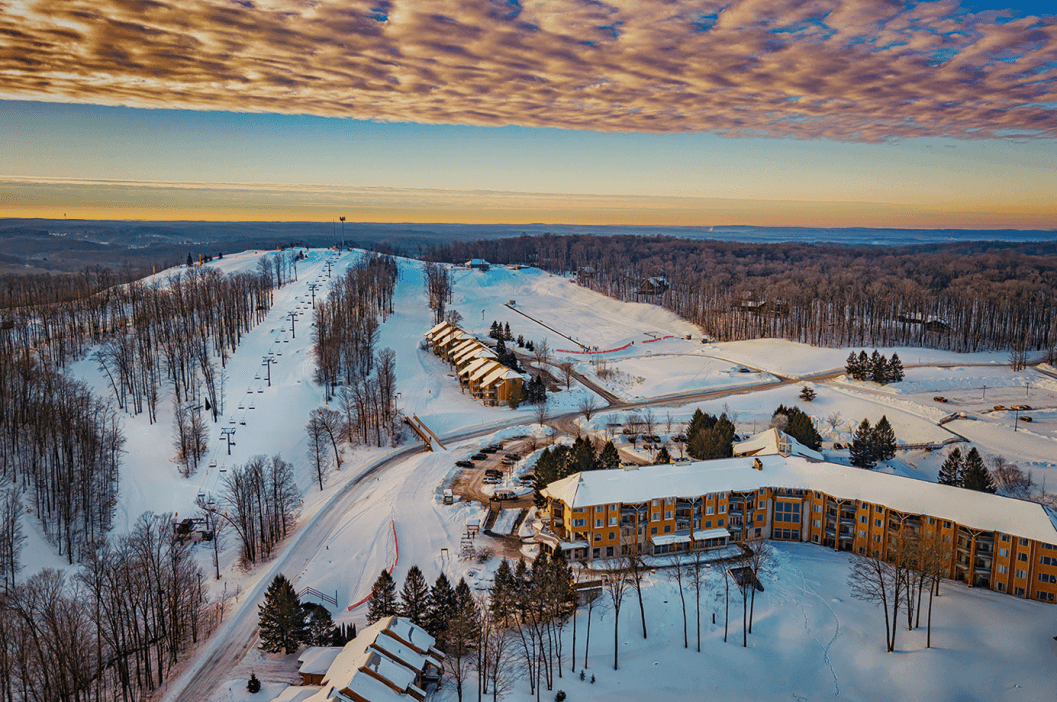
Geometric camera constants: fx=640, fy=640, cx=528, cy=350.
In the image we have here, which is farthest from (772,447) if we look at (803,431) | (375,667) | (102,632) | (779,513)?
(102,632)

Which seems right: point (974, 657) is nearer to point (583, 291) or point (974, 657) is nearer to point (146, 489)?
point (146, 489)

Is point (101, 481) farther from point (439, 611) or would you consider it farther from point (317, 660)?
point (439, 611)

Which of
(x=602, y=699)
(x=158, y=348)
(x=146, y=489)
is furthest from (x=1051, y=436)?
(x=158, y=348)

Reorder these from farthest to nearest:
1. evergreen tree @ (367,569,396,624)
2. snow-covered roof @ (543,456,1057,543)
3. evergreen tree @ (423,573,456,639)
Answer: snow-covered roof @ (543,456,1057,543)
evergreen tree @ (367,569,396,624)
evergreen tree @ (423,573,456,639)

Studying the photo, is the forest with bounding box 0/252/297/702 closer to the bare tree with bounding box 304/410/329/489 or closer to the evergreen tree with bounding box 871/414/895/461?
the bare tree with bounding box 304/410/329/489

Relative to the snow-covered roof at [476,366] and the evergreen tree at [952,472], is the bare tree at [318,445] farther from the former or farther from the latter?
the evergreen tree at [952,472]

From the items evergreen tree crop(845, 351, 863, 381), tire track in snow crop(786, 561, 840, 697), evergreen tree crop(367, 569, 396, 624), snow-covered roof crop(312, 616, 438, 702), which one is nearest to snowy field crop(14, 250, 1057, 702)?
tire track in snow crop(786, 561, 840, 697)
